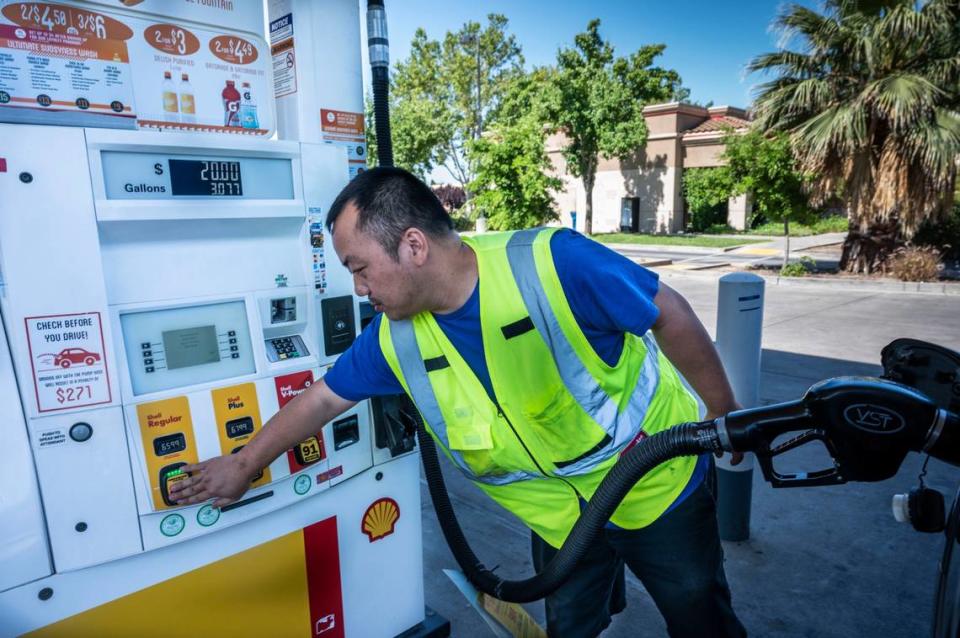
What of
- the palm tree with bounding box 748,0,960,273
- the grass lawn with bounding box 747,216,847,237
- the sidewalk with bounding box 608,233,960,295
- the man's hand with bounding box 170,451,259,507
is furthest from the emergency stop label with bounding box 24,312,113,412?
the grass lawn with bounding box 747,216,847,237

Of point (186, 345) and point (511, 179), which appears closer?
point (186, 345)

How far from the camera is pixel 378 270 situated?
1.53m

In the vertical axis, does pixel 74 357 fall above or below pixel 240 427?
above

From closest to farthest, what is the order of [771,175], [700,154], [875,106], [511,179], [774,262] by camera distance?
[875,106]
[771,175]
[774,262]
[511,179]
[700,154]

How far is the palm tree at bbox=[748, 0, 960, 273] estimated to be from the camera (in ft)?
32.2

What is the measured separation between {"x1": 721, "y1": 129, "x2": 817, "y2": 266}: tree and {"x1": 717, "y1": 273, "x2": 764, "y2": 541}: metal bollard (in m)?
9.84

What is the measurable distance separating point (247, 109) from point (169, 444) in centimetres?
96

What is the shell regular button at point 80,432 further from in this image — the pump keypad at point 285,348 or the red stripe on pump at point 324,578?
the red stripe on pump at point 324,578

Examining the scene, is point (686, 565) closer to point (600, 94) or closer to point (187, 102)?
point (187, 102)

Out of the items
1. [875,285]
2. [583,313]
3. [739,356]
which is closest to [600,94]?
[875,285]

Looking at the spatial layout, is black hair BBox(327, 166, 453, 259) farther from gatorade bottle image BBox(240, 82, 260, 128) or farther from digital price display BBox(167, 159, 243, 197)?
gatorade bottle image BBox(240, 82, 260, 128)

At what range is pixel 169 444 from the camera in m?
1.65

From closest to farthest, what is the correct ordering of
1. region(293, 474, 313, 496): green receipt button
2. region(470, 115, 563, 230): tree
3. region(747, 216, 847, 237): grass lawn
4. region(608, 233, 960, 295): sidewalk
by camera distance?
region(293, 474, 313, 496): green receipt button → region(608, 233, 960, 295): sidewalk → region(470, 115, 563, 230): tree → region(747, 216, 847, 237): grass lawn

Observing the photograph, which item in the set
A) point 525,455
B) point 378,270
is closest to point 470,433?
point 525,455
